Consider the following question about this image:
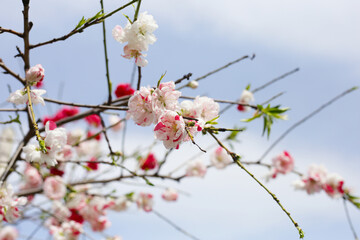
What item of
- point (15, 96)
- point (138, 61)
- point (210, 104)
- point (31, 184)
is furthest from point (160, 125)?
point (31, 184)

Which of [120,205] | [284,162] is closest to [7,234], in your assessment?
[120,205]

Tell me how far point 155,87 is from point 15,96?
0.50 metres

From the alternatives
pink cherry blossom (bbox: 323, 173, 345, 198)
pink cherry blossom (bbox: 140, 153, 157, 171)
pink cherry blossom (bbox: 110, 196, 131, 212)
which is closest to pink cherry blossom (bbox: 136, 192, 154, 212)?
pink cherry blossom (bbox: 110, 196, 131, 212)

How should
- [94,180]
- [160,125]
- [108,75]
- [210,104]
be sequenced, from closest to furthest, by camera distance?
[160,125]
[210,104]
[108,75]
[94,180]

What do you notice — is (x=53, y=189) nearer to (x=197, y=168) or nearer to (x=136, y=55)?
(x=197, y=168)

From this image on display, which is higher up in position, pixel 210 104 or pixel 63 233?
pixel 63 233

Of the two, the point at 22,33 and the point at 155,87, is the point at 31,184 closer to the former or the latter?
the point at 22,33

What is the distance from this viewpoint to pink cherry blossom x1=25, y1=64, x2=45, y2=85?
1230 millimetres

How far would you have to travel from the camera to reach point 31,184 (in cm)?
324

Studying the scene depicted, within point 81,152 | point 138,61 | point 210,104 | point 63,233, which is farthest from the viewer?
point 81,152

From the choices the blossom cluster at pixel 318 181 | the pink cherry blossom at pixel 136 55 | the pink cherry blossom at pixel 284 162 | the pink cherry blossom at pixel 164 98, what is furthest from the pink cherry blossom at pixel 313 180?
the pink cherry blossom at pixel 164 98

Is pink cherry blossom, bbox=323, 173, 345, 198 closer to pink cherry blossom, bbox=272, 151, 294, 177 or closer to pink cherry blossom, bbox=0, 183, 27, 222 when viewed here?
pink cherry blossom, bbox=272, 151, 294, 177

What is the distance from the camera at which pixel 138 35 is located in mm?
1259

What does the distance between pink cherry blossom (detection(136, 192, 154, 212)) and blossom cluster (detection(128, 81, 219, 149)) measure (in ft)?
7.96
